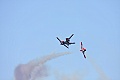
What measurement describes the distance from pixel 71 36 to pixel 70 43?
13.2 ft

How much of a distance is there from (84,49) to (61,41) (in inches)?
524

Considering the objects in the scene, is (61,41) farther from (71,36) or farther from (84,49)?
(84,49)

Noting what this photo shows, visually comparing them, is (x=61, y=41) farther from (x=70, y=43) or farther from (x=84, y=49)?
(x=84, y=49)

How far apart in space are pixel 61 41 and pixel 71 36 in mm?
5985

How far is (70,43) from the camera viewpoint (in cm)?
8312

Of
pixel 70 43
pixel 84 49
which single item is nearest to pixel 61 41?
pixel 70 43

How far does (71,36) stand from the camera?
8456cm

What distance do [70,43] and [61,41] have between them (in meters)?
5.23

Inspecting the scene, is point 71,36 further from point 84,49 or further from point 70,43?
point 84,49

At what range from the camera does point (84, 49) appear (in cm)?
8631

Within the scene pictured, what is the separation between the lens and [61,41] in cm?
8519

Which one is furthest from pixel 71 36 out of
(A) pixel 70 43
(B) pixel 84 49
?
(B) pixel 84 49
